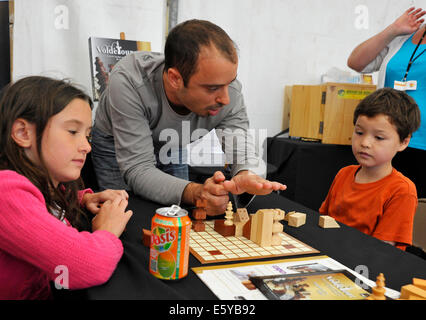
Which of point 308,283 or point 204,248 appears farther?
point 204,248

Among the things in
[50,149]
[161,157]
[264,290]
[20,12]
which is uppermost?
[20,12]

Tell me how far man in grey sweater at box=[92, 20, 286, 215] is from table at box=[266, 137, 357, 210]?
63.8 inches

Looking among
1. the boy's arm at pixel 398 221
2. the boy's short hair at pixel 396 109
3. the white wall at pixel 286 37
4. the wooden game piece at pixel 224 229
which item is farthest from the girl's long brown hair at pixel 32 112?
the white wall at pixel 286 37

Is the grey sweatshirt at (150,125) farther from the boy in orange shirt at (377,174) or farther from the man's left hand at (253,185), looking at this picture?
the boy in orange shirt at (377,174)

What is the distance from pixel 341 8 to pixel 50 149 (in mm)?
3850

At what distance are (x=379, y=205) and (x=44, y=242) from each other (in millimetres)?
1290

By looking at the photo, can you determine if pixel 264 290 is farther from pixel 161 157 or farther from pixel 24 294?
pixel 161 157

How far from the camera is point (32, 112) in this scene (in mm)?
977

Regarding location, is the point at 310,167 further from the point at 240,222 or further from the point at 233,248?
the point at 233,248

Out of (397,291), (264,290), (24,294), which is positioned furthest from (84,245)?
(397,291)

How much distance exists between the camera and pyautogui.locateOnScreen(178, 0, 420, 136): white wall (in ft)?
11.7

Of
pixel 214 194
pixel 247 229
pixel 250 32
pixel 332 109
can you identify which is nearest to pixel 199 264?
pixel 247 229

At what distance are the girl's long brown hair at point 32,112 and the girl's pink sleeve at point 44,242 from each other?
0.48 ft

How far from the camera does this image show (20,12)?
108 inches
